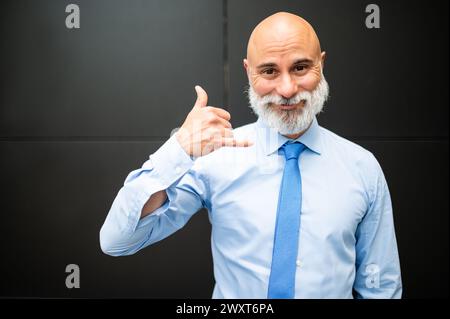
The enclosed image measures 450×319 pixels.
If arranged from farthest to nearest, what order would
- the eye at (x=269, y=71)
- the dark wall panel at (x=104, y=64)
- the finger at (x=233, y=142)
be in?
the dark wall panel at (x=104, y=64)
the eye at (x=269, y=71)
the finger at (x=233, y=142)

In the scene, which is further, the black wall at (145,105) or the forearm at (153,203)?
the black wall at (145,105)

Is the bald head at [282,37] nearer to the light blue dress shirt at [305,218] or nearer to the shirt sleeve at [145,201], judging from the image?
the light blue dress shirt at [305,218]

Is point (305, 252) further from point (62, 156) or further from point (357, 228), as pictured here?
point (62, 156)

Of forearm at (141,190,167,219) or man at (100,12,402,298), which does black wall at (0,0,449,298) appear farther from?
forearm at (141,190,167,219)

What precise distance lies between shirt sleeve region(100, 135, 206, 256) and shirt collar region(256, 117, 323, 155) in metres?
0.21

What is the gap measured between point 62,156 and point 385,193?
0.93 meters

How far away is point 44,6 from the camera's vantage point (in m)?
1.16

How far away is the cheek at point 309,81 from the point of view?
0.88 m

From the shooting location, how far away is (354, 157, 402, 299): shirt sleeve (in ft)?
3.01

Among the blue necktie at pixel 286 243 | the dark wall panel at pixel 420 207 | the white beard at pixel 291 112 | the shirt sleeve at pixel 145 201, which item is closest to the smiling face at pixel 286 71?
the white beard at pixel 291 112

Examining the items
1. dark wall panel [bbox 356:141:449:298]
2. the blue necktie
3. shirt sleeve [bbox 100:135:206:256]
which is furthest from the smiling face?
dark wall panel [bbox 356:141:449:298]

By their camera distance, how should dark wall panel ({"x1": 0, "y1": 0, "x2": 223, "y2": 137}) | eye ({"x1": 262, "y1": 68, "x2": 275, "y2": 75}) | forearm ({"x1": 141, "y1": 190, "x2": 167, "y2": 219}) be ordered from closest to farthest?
forearm ({"x1": 141, "y1": 190, "x2": 167, "y2": 219})
eye ({"x1": 262, "y1": 68, "x2": 275, "y2": 75})
dark wall panel ({"x1": 0, "y1": 0, "x2": 223, "y2": 137})

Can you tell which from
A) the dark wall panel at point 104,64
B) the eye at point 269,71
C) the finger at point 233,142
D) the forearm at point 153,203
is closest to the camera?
the finger at point 233,142
